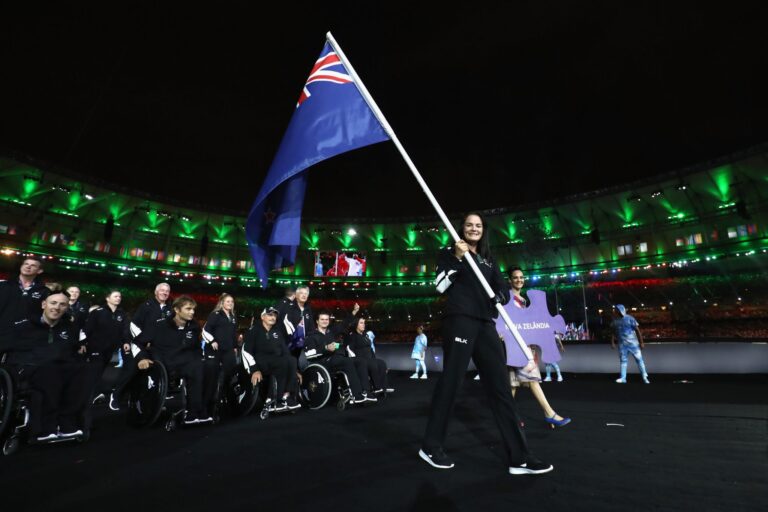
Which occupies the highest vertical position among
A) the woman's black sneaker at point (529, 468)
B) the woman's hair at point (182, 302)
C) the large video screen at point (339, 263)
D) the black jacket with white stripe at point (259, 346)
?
the large video screen at point (339, 263)

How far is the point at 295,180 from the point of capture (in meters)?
4.28

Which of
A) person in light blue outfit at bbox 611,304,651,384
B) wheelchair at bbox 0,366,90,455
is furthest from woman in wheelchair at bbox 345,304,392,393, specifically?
person in light blue outfit at bbox 611,304,651,384

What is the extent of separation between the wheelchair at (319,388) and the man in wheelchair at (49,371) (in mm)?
3216

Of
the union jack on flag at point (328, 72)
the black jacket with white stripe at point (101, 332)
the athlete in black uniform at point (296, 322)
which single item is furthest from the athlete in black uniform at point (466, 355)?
the black jacket with white stripe at point (101, 332)

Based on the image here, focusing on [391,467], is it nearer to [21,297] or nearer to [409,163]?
[409,163]

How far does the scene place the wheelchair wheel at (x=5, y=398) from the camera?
3762 mm

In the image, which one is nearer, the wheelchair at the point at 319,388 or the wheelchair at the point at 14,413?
the wheelchair at the point at 14,413

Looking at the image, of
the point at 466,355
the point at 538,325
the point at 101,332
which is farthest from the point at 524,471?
the point at 101,332

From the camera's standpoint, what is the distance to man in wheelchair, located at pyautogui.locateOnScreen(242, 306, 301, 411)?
6020 millimetres

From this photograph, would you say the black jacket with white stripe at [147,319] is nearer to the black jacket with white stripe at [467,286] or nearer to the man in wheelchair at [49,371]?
the man in wheelchair at [49,371]

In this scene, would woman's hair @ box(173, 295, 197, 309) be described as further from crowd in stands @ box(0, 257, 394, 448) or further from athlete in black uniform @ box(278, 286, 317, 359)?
athlete in black uniform @ box(278, 286, 317, 359)

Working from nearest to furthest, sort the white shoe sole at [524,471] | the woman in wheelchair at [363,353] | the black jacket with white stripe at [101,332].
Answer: the white shoe sole at [524,471] → the black jacket with white stripe at [101,332] → the woman in wheelchair at [363,353]

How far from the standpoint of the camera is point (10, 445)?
379 cm

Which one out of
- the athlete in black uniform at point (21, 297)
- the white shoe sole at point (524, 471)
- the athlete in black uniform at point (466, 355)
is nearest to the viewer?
the white shoe sole at point (524, 471)
